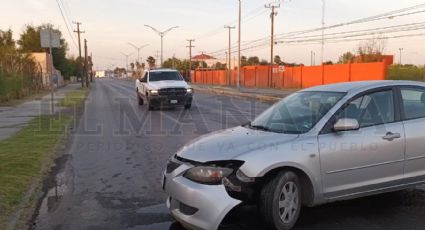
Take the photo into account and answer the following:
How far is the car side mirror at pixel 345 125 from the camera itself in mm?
5566

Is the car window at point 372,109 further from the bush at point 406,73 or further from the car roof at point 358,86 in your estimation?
the bush at point 406,73

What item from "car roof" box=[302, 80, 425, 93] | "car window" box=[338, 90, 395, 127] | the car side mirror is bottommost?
the car side mirror

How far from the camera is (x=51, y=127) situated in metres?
15.4

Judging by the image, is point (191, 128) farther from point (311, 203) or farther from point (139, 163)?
point (311, 203)

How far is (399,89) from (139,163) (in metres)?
5.08

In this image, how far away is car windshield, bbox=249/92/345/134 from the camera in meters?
5.89

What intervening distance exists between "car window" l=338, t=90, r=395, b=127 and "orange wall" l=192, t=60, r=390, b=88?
3738 centimetres

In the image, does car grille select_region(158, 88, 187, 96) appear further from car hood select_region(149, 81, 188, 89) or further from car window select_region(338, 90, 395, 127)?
car window select_region(338, 90, 395, 127)

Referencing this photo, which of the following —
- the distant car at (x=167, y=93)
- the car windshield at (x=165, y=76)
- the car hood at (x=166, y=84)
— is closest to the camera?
the distant car at (x=167, y=93)

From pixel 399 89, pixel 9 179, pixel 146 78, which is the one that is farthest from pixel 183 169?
pixel 146 78

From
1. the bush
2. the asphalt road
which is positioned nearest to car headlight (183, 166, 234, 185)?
the asphalt road

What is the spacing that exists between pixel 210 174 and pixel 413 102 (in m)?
2.94

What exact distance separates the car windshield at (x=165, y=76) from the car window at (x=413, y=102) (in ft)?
60.9

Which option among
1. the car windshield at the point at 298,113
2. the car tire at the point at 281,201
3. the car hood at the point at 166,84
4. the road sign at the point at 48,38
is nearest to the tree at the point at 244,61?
the car hood at the point at 166,84
